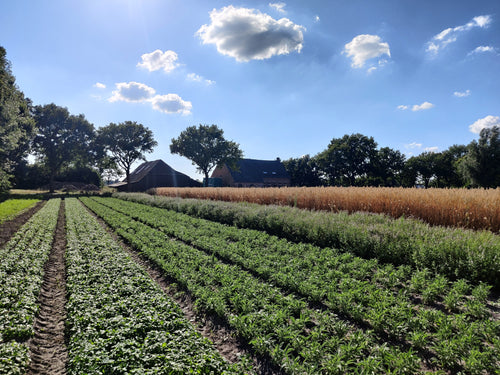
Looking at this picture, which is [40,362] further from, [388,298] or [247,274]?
[388,298]

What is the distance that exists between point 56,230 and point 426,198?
1968 centimetres

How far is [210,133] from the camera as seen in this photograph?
58188 mm

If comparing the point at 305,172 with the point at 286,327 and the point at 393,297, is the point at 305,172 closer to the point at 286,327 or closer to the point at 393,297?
the point at 393,297

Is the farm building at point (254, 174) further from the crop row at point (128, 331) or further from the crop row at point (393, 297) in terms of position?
the crop row at point (128, 331)

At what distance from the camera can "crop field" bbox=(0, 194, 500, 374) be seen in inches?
144

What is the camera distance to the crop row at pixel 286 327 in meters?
3.53

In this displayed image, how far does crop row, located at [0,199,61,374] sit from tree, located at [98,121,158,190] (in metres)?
57.6

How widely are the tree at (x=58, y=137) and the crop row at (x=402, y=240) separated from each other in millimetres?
63259

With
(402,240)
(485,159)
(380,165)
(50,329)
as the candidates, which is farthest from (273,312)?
(380,165)

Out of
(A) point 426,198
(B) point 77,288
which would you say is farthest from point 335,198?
(B) point 77,288

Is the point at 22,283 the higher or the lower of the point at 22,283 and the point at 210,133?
the lower

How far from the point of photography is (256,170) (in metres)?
63.1

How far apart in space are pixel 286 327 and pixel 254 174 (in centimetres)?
5720

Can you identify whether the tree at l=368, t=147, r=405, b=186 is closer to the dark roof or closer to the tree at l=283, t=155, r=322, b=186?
the tree at l=283, t=155, r=322, b=186
